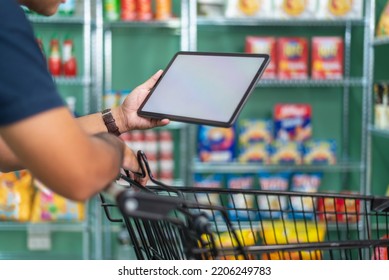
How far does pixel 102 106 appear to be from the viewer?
155 inches

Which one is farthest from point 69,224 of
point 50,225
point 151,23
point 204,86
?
point 204,86

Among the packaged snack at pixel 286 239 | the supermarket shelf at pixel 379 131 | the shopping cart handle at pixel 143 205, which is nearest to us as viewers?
the shopping cart handle at pixel 143 205

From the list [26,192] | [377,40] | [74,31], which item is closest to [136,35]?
[74,31]

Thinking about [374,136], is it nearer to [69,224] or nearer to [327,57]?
[327,57]

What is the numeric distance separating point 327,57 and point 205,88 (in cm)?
266

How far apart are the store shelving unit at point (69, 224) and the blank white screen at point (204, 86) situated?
239 centimetres

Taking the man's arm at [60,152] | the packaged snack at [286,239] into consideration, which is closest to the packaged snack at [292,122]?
the packaged snack at [286,239]

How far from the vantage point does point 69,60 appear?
12.8 feet

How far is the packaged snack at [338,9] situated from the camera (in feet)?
12.5

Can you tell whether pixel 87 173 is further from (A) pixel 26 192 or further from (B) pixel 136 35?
(B) pixel 136 35

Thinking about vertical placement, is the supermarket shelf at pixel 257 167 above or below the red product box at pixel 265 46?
below

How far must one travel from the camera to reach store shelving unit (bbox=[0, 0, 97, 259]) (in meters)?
3.83

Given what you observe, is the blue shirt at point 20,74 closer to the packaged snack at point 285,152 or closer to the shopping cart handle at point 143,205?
the shopping cart handle at point 143,205

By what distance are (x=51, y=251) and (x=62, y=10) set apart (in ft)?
5.15
